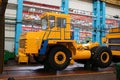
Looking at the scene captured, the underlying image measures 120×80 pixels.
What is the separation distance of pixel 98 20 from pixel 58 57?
11384 millimetres

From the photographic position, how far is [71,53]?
30.8 ft

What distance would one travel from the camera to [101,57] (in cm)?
989

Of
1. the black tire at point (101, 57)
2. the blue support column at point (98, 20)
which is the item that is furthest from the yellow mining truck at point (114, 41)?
the blue support column at point (98, 20)

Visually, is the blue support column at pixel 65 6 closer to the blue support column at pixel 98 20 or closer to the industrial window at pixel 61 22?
the blue support column at pixel 98 20

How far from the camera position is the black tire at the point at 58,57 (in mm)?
8648

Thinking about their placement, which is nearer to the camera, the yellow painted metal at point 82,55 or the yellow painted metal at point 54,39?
the yellow painted metal at point 54,39

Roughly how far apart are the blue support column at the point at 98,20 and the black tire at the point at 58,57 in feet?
34.7

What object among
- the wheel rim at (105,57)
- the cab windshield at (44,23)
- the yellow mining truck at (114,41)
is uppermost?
the cab windshield at (44,23)

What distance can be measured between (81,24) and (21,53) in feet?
30.3

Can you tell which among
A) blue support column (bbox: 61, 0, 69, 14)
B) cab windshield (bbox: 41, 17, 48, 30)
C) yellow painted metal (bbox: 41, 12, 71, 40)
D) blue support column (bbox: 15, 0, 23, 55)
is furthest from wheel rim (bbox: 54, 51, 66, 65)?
blue support column (bbox: 61, 0, 69, 14)

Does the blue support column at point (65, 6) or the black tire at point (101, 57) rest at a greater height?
the blue support column at point (65, 6)

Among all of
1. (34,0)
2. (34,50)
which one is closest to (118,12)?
(34,0)

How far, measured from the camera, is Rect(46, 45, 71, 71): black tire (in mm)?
8648

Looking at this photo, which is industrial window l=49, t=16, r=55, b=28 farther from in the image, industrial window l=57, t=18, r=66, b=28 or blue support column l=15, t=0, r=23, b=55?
blue support column l=15, t=0, r=23, b=55
